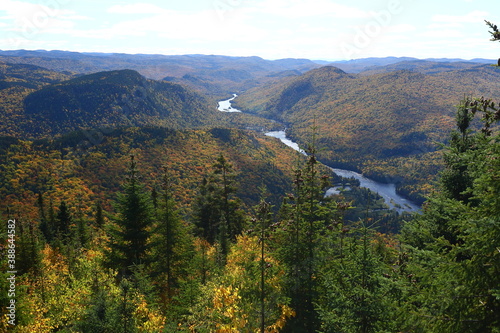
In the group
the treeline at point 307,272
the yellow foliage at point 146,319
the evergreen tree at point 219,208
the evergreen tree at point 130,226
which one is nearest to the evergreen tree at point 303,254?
the treeline at point 307,272

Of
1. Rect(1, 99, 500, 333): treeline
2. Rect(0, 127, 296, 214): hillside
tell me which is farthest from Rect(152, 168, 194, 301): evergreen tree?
Rect(0, 127, 296, 214): hillside

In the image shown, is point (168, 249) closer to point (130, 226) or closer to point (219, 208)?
point (130, 226)

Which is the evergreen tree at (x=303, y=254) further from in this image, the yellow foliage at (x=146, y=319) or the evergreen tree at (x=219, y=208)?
the evergreen tree at (x=219, y=208)

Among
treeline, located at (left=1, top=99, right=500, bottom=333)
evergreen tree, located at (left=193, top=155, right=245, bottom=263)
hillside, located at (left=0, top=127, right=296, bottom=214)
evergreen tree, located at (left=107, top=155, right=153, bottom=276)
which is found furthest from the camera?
hillside, located at (left=0, top=127, right=296, bottom=214)

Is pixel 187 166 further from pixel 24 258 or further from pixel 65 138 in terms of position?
pixel 24 258

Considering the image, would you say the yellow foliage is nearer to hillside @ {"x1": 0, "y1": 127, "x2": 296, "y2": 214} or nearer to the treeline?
the treeline

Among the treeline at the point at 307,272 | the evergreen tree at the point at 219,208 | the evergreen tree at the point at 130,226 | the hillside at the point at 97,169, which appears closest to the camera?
the treeline at the point at 307,272

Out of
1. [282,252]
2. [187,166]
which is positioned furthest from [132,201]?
[187,166]
